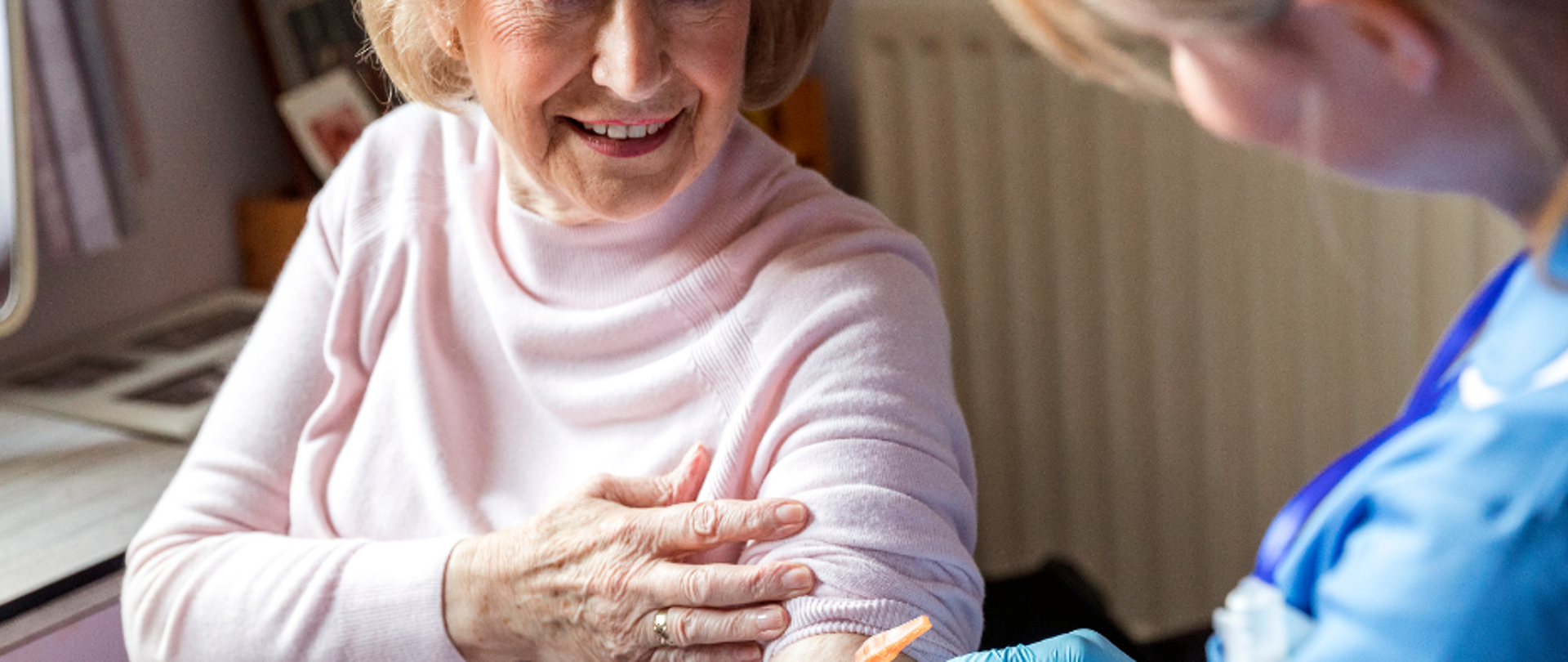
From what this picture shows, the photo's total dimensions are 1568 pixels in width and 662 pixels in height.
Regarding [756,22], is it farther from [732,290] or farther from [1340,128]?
[1340,128]

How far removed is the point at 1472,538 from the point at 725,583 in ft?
1.95

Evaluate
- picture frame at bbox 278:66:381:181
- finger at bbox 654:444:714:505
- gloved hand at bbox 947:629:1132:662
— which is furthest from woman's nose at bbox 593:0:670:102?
picture frame at bbox 278:66:381:181

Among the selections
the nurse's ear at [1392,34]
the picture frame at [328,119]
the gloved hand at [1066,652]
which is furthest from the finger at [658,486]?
the picture frame at [328,119]

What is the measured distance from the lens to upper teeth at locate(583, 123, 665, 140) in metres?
1.14

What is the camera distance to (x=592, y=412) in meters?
1.20

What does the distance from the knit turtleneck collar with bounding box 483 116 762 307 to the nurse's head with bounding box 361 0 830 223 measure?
0.03m

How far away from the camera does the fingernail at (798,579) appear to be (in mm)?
1010

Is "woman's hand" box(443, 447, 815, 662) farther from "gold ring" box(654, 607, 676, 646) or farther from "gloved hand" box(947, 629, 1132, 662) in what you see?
"gloved hand" box(947, 629, 1132, 662)

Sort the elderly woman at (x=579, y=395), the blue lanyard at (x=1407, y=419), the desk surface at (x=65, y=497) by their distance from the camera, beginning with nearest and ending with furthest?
the blue lanyard at (x=1407, y=419)
the elderly woman at (x=579, y=395)
the desk surface at (x=65, y=497)

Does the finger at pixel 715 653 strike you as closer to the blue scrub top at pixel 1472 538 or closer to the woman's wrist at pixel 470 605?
the woman's wrist at pixel 470 605

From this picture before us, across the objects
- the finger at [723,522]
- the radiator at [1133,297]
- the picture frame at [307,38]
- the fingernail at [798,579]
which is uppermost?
the picture frame at [307,38]

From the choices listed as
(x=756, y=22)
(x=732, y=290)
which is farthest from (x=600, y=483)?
(x=756, y=22)

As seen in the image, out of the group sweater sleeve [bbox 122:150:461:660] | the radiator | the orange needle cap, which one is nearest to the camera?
the orange needle cap

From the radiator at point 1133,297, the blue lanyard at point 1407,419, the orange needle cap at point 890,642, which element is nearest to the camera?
the blue lanyard at point 1407,419
